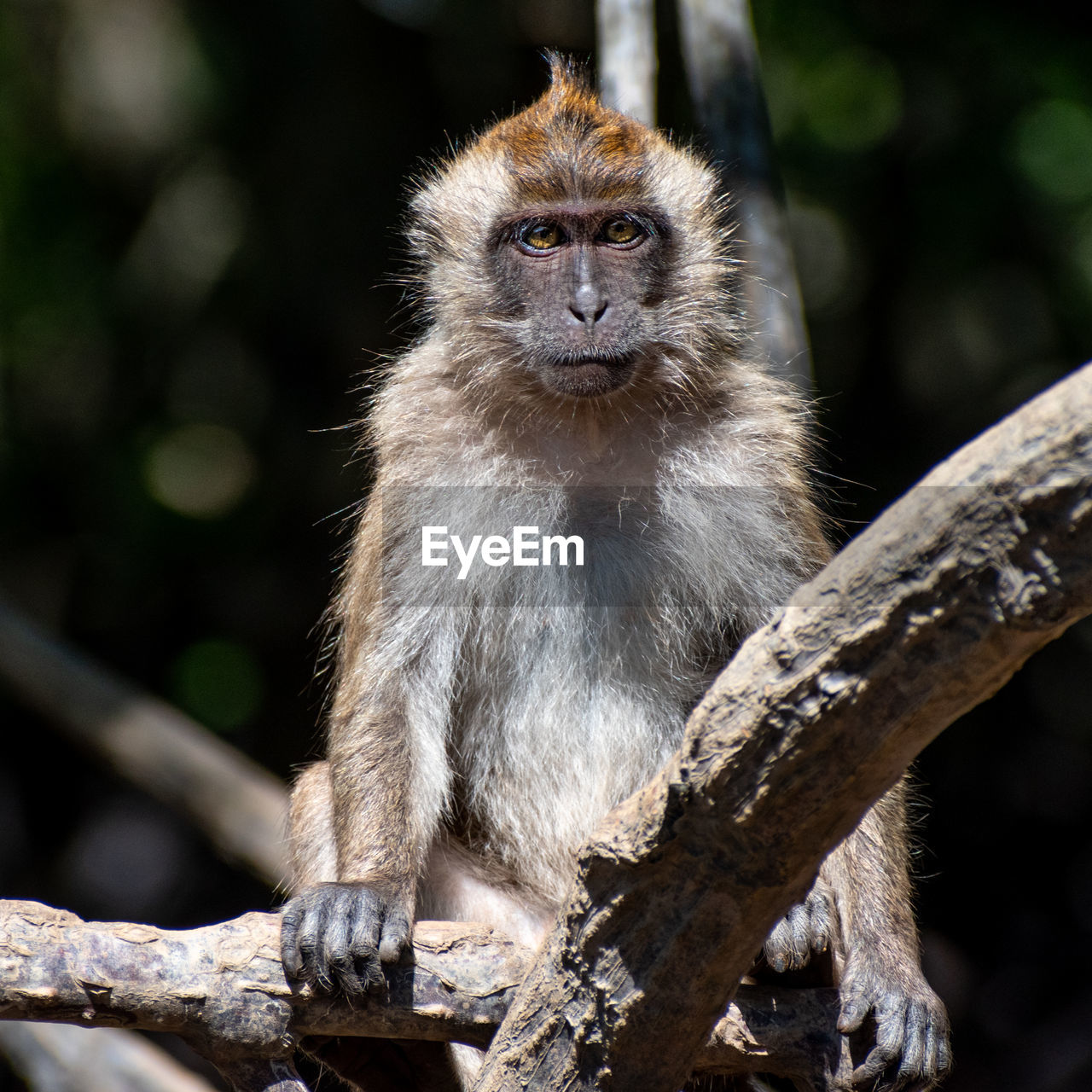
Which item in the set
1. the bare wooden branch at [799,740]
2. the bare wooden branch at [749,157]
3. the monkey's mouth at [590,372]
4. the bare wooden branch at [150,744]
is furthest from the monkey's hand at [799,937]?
the bare wooden branch at [150,744]

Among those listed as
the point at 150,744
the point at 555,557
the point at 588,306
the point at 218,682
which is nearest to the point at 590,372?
the point at 588,306

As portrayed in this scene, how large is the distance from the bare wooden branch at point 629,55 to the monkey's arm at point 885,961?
10.7 ft

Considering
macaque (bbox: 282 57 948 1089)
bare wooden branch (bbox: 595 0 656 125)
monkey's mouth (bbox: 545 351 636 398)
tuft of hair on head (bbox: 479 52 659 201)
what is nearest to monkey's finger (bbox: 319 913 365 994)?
macaque (bbox: 282 57 948 1089)

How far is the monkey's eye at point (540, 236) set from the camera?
15.7ft

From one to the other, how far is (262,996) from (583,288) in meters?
2.50

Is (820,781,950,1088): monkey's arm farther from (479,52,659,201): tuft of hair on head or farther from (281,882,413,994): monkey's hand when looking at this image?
(479,52,659,201): tuft of hair on head

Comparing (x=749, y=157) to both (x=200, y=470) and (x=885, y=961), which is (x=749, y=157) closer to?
(x=885, y=961)

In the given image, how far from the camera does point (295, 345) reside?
8.66 metres

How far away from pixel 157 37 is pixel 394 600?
585cm

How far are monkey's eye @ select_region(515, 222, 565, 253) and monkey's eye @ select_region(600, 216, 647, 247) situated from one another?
0.55 feet

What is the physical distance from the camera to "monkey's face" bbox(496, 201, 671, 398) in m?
4.48

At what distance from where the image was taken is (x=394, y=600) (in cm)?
452

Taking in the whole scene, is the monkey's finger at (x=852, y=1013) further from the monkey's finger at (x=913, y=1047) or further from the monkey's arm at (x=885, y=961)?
the monkey's finger at (x=913, y=1047)

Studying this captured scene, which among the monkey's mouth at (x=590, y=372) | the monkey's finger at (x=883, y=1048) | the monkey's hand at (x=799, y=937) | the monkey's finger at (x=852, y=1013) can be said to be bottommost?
the monkey's finger at (x=883, y=1048)
